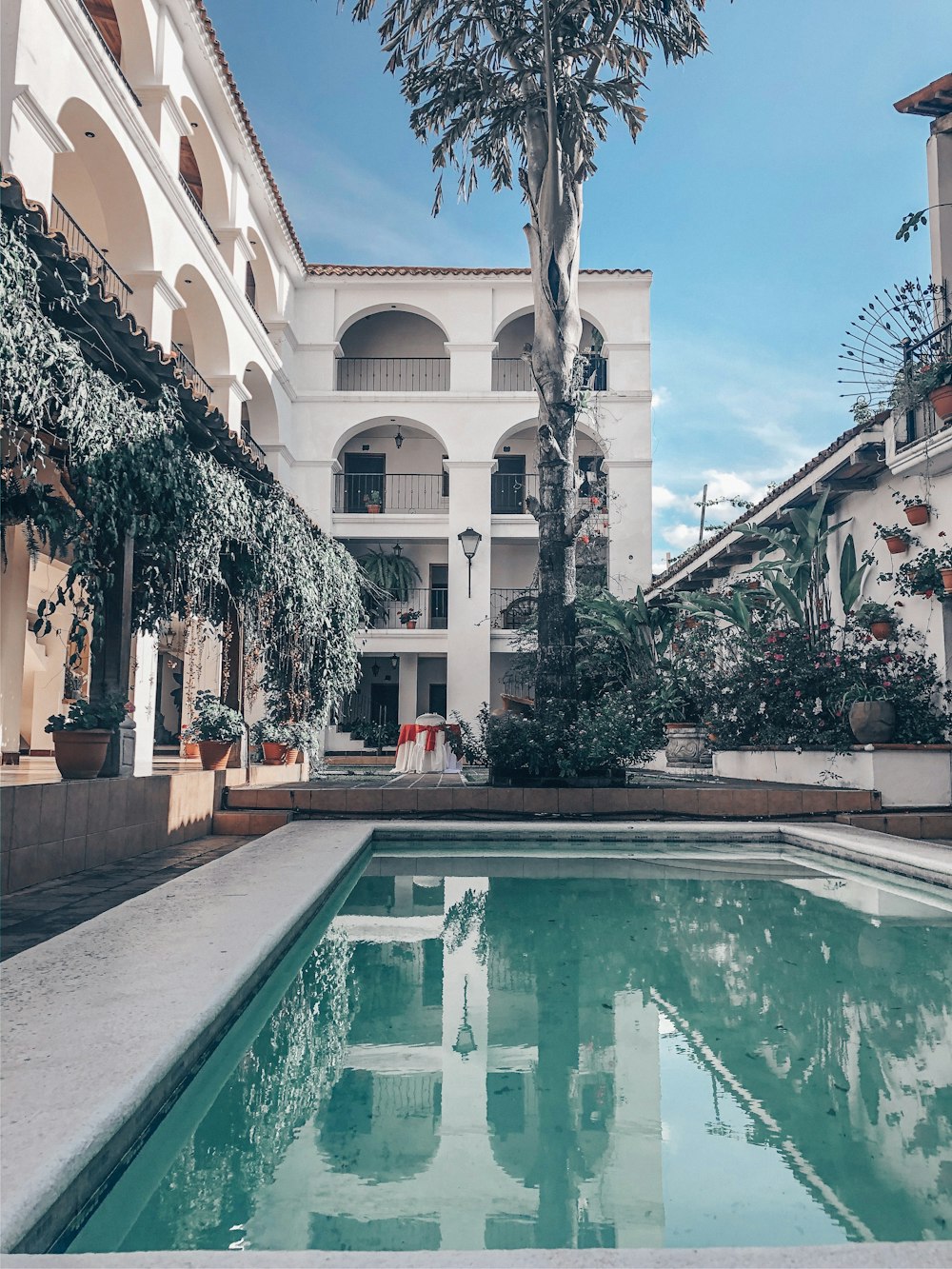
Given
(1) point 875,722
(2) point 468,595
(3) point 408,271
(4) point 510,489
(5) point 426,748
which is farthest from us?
(4) point 510,489

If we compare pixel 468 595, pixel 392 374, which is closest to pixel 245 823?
pixel 468 595

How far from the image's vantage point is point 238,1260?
150 centimetres

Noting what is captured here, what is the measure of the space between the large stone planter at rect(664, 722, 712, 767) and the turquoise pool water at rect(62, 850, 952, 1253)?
923 centimetres

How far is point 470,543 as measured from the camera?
70.2 ft

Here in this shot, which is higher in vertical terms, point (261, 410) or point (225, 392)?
point (261, 410)

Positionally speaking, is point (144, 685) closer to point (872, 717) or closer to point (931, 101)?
point (872, 717)

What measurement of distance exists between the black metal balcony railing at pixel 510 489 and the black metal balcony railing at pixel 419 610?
2526mm

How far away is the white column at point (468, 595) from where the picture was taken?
70.7 feet

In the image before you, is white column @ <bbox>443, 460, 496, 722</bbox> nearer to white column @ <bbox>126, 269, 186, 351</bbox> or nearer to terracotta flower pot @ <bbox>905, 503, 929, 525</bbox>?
white column @ <bbox>126, 269, 186, 351</bbox>

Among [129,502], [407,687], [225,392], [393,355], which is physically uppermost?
[393,355]

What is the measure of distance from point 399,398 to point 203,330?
7493mm

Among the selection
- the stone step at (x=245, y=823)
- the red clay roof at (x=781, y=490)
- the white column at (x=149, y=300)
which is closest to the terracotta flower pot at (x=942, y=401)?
the red clay roof at (x=781, y=490)

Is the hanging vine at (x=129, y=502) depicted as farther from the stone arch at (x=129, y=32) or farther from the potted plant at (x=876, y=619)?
the stone arch at (x=129, y=32)

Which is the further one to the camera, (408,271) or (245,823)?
(408,271)
